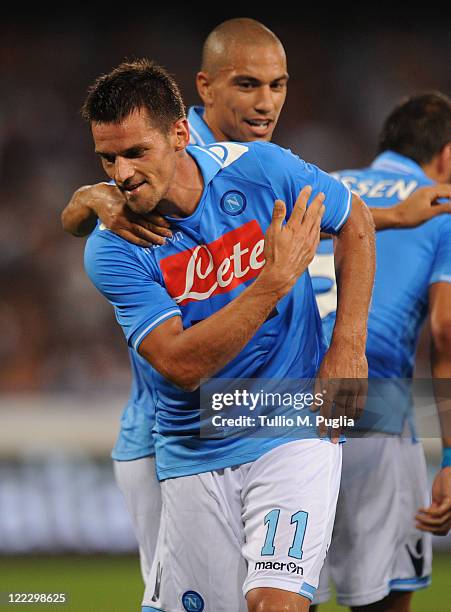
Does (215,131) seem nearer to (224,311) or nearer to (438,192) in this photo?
(438,192)

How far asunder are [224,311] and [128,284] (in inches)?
13.9

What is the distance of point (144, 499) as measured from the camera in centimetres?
356

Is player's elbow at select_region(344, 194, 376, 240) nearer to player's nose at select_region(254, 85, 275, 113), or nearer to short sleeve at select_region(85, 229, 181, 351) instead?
short sleeve at select_region(85, 229, 181, 351)

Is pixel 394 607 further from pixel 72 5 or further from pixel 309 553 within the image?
pixel 72 5

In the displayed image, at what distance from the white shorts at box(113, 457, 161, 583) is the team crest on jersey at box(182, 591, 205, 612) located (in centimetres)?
63

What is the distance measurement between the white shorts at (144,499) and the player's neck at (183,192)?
1.06 metres

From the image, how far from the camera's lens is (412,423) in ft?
12.7

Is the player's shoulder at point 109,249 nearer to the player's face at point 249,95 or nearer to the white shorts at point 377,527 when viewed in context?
the player's face at point 249,95

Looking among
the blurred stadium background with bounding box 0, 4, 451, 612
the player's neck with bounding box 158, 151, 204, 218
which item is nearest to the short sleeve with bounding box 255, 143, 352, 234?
the player's neck with bounding box 158, 151, 204, 218

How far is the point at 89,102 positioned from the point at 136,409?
1.24m

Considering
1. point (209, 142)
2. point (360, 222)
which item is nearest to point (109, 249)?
point (360, 222)

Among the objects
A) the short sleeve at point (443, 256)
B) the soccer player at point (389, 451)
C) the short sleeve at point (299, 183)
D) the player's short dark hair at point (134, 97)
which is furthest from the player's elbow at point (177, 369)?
the short sleeve at point (443, 256)

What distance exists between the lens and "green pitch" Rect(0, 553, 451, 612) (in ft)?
16.6

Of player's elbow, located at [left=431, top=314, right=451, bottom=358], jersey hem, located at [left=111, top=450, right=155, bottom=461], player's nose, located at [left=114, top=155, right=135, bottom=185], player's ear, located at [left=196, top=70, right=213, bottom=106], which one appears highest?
player's ear, located at [left=196, top=70, right=213, bottom=106]
